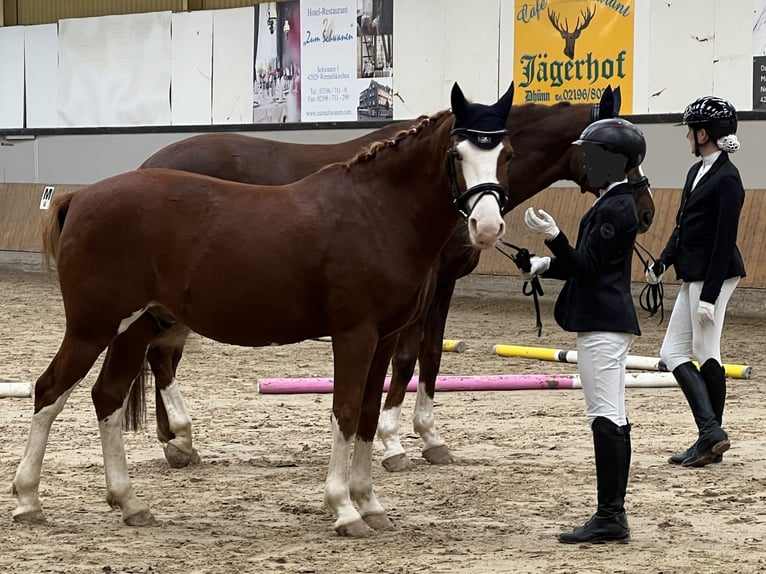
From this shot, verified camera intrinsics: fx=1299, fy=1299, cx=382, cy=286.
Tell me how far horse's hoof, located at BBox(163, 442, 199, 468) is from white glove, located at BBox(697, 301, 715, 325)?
2.95 meters

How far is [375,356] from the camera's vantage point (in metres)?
6.00

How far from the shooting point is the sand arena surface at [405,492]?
5.33 metres

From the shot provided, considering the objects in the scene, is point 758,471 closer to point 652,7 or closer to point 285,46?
point 652,7

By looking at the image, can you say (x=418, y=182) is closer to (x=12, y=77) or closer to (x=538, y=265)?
(x=538, y=265)

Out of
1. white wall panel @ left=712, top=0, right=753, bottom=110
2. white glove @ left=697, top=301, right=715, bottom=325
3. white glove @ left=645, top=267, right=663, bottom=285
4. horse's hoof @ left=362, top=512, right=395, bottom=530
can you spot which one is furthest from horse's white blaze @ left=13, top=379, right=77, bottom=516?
Answer: white wall panel @ left=712, top=0, right=753, bottom=110

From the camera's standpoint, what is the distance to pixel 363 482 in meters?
5.99

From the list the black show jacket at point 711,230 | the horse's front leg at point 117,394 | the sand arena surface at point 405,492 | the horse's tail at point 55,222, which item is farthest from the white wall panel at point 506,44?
the horse's front leg at point 117,394

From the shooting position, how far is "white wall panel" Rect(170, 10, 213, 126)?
20.1m

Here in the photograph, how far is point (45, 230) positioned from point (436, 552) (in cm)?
244

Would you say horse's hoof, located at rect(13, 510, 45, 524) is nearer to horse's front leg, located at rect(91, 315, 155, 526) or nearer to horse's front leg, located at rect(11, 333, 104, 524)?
horse's front leg, located at rect(11, 333, 104, 524)

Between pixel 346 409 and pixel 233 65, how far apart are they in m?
14.8

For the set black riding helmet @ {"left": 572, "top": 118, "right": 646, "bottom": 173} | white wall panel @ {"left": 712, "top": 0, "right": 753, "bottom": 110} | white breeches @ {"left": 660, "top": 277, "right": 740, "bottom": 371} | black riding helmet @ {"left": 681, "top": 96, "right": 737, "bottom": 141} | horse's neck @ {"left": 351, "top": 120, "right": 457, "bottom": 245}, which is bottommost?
white breeches @ {"left": 660, "top": 277, "right": 740, "bottom": 371}

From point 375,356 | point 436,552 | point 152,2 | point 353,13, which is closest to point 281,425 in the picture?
point 375,356

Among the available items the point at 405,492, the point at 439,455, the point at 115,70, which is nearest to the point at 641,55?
the point at 439,455
